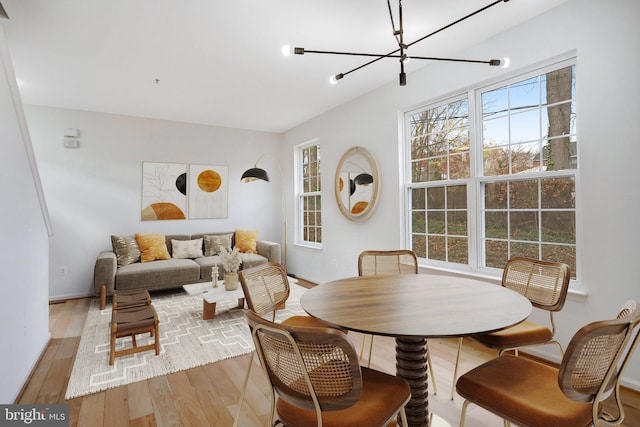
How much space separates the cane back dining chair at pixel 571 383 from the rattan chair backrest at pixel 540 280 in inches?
26.8

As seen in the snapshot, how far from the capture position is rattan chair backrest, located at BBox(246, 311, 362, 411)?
100 cm

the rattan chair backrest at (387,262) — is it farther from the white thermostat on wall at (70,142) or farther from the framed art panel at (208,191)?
the white thermostat on wall at (70,142)

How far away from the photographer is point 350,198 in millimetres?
4504

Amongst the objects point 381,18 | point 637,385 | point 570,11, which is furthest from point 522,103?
point 637,385

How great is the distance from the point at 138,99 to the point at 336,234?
3256 millimetres

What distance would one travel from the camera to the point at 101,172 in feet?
16.1

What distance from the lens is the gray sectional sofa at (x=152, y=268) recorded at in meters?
4.14

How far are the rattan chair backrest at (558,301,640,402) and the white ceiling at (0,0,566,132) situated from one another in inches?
91.2

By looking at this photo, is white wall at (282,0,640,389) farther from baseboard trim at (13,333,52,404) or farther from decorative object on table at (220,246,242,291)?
baseboard trim at (13,333,52,404)

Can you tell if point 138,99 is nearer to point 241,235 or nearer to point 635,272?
point 241,235

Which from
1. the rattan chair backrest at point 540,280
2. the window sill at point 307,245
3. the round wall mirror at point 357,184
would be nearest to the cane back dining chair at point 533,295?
the rattan chair backrest at point 540,280

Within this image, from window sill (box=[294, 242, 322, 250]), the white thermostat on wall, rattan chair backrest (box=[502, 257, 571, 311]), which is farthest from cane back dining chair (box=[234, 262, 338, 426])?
the white thermostat on wall

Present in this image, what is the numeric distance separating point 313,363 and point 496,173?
265cm

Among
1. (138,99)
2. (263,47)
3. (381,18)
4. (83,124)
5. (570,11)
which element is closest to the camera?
(570,11)
